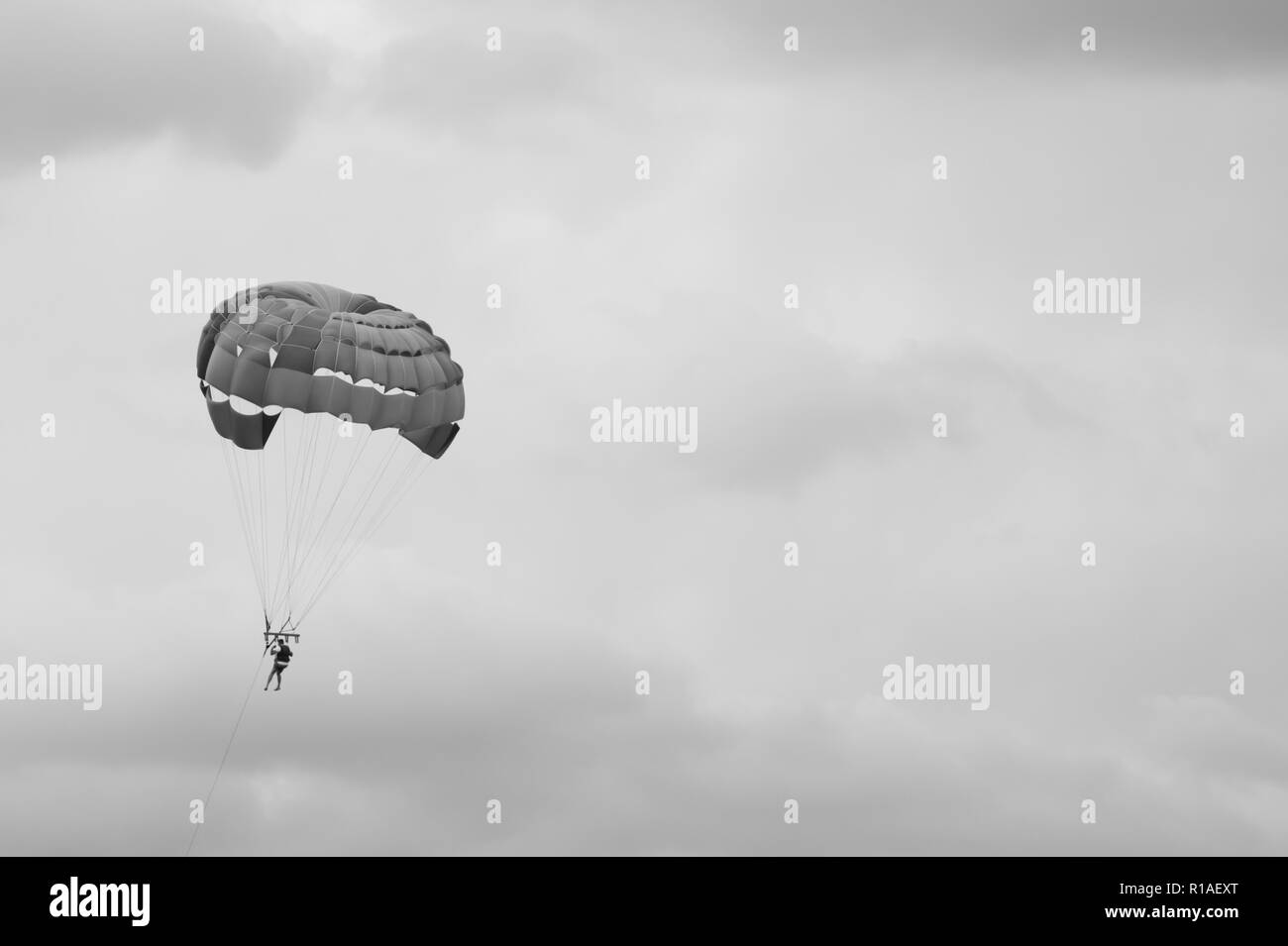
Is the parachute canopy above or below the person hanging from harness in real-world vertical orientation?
above

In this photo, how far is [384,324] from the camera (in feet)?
221

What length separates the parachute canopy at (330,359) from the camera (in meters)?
66.1

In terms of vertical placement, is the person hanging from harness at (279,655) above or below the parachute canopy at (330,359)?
below

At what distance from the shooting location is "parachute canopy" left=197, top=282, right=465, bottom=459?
6612 cm

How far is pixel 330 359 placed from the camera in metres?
65.6
